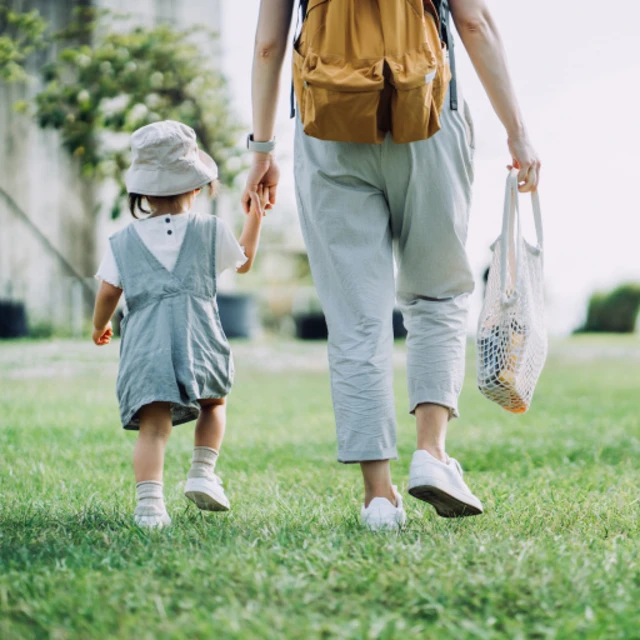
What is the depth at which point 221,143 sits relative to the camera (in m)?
14.3

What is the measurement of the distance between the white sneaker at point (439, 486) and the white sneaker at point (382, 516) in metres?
A: 0.07

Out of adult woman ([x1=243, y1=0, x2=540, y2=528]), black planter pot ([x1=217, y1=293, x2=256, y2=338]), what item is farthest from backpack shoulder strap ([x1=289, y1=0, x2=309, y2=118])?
black planter pot ([x1=217, y1=293, x2=256, y2=338])

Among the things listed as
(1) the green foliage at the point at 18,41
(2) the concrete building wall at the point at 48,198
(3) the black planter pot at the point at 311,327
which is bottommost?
(3) the black planter pot at the point at 311,327

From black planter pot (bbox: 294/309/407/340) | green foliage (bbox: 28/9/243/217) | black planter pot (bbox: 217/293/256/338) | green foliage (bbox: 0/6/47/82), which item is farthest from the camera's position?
black planter pot (bbox: 294/309/407/340)

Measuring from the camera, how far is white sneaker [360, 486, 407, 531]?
2.69 m

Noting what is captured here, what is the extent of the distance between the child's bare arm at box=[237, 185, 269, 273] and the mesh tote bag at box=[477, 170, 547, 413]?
697 millimetres

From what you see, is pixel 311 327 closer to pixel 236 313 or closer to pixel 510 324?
pixel 236 313

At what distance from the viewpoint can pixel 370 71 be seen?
260 cm

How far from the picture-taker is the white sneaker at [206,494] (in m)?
3.01

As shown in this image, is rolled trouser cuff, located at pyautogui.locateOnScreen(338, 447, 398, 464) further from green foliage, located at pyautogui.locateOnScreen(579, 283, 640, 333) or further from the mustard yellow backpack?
green foliage, located at pyautogui.locateOnScreen(579, 283, 640, 333)

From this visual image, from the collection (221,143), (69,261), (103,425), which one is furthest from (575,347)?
(103,425)

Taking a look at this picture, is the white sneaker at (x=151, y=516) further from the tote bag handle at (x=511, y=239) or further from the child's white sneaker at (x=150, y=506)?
the tote bag handle at (x=511, y=239)

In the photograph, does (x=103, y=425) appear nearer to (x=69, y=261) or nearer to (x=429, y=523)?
(x=429, y=523)

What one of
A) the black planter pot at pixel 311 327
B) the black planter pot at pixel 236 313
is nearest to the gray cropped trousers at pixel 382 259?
the black planter pot at pixel 236 313
